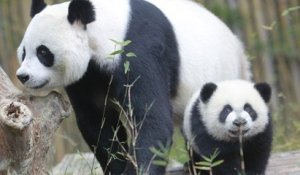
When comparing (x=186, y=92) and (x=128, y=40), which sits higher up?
(x=128, y=40)

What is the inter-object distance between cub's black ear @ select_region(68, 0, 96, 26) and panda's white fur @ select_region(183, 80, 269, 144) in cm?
110

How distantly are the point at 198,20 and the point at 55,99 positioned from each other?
1960 mm

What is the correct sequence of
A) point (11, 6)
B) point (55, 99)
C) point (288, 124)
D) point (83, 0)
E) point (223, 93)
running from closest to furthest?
point (55, 99) → point (83, 0) → point (223, 93) → point (288, 124) → point (11, 6)

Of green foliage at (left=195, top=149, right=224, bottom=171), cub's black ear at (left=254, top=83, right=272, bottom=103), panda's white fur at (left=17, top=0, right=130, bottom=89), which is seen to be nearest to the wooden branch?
panda's white fur at (left=17, top=0, right=130, bottom=89)

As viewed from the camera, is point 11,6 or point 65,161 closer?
point 65,161

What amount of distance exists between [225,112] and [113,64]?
90cm

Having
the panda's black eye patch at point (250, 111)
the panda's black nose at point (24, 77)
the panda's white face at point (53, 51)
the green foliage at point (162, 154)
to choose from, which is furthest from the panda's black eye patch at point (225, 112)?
the panda's black nose at point (24, 77)

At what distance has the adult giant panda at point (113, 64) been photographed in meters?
5.93

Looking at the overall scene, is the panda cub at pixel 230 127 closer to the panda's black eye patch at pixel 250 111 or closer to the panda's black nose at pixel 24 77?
the panda's black eye patch at pixel 250 111

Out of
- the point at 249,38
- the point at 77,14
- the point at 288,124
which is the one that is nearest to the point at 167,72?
the point at 77,14

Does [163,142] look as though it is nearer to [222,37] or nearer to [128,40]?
[128,40]

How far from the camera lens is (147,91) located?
604 centimetres

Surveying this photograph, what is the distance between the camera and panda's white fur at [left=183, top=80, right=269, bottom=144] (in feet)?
20.3

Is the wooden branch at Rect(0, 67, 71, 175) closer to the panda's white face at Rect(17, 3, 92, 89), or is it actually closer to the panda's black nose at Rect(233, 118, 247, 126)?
the panda's white face at Rect(17, 3, 92, 89)
